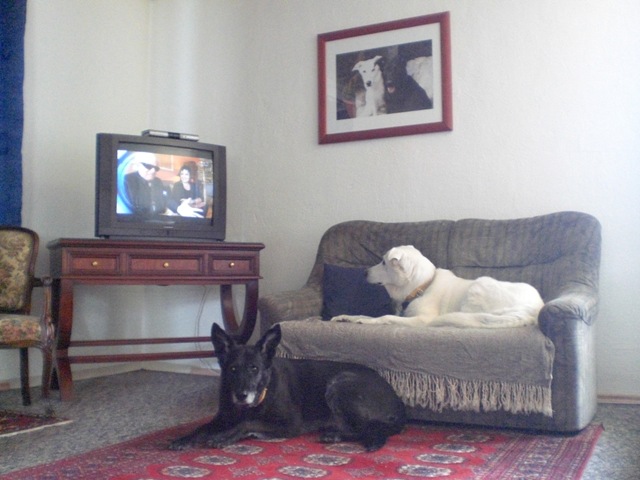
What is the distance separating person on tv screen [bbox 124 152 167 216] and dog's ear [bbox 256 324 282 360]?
169cm

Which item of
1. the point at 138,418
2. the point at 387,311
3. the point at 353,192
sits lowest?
the point at 138,418

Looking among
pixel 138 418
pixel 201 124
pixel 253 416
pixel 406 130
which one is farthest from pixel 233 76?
pixel 253 416

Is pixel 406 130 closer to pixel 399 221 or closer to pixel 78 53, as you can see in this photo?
pixel 399 221

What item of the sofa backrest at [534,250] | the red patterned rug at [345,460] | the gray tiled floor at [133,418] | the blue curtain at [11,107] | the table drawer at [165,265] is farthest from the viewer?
the blue curtain at [11,107]

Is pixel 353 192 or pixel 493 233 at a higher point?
pixel 353 192

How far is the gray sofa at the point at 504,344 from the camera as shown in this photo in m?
2.76

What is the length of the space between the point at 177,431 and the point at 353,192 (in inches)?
81.4

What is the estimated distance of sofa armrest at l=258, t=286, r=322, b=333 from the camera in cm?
349

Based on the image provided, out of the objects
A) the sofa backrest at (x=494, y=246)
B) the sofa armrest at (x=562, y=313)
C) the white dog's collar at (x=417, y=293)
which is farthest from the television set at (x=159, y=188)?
the sofa armrest at (x=562, y=313)

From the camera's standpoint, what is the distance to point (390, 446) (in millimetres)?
2633

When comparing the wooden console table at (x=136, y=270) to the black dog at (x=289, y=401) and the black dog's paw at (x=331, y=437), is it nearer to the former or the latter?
the black dog at (x=289, y=401)

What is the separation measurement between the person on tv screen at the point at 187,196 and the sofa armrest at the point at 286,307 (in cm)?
94

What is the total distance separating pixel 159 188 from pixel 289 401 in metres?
1.93

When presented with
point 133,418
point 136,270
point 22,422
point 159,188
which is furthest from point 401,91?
point 22,422
